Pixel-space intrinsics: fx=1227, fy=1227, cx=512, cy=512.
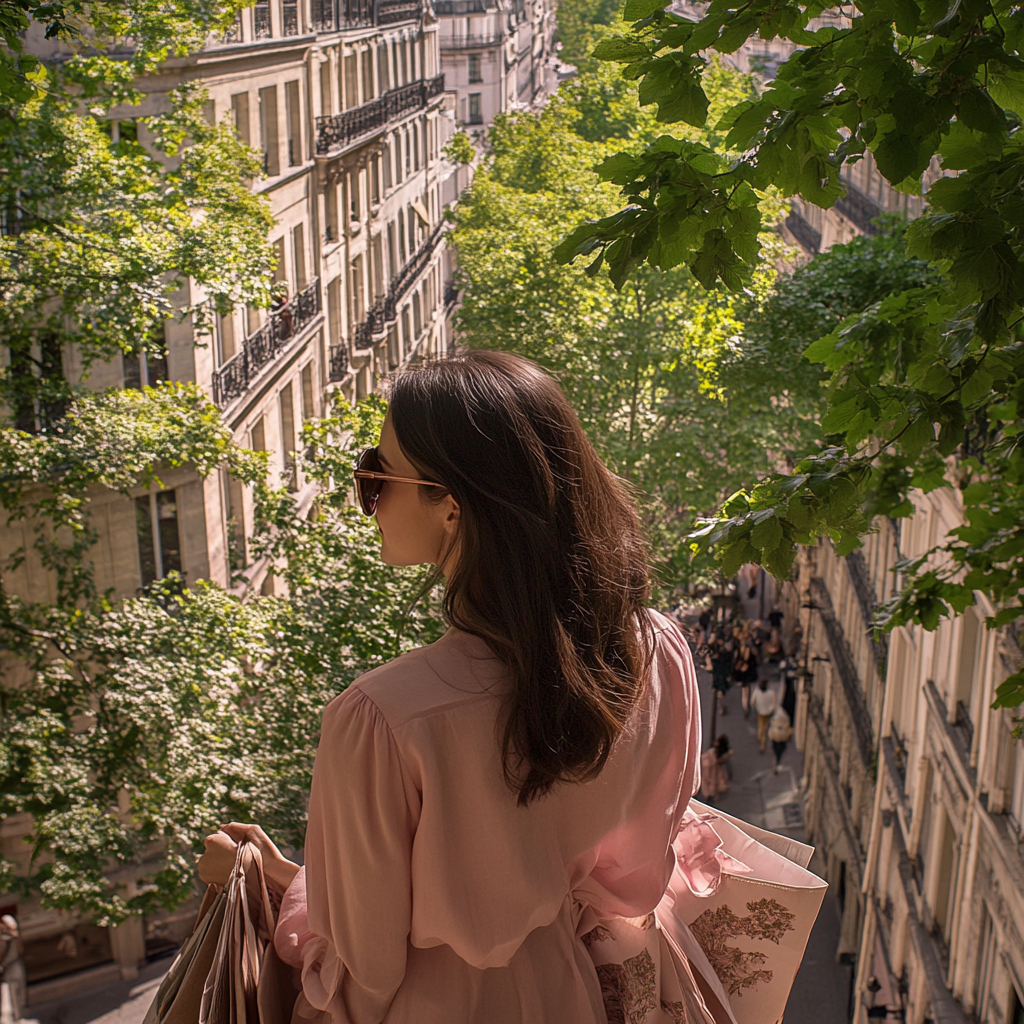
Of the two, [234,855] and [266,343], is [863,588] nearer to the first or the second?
[266,343]

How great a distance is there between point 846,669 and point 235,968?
901 inches

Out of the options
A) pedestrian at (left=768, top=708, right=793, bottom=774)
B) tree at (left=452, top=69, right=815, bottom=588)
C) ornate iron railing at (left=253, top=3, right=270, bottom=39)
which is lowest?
pedestrian at (left=768, top=708, right=793, bottom=774)

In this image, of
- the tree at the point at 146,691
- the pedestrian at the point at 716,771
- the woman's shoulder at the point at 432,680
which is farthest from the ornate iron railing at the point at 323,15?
the woman's shoulder at the point at 432,680

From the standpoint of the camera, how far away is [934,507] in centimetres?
1702

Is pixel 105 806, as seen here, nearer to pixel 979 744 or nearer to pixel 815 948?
pixel 979 744

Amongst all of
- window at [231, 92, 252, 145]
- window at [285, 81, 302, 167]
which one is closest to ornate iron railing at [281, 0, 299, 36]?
window at [285, 81, 302, 167]

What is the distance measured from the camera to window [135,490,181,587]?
1889cm

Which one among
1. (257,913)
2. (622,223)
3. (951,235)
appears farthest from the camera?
(622,223)

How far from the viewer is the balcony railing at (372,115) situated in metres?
28.8

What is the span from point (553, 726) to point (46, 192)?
34.4 feet

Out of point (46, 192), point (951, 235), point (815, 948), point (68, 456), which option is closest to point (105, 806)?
point (68, 456)

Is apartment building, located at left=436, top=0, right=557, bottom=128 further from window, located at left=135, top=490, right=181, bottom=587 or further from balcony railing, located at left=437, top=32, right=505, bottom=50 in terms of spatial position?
window, located at left=135, top=490, right=181, bottom=587

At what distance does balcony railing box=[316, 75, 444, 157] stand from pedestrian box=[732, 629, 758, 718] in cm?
1476

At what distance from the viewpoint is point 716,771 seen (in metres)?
24.1
